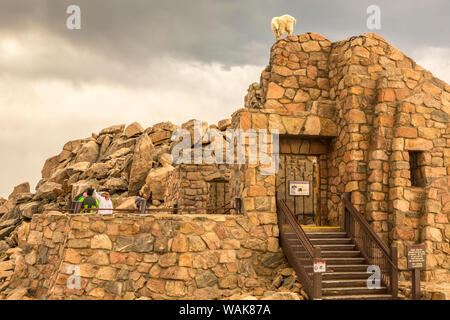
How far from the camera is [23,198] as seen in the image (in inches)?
873

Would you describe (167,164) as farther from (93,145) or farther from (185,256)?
(185,256)

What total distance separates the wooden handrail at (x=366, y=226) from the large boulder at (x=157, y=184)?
34.1 ft

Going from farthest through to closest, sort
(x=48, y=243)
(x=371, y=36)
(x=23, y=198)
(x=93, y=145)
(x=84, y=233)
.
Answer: (x=93, y=145)
(x=23, y=198)
(x=371, y=36)
(x=48, y=243)
(x=84, y=233)

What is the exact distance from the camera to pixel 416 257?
8367 millimetres

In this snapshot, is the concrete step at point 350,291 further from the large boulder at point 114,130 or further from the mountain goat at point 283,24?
the large boulder at point 114,130

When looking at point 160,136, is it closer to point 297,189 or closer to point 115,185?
point 115,185

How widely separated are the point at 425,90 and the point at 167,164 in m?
12.6

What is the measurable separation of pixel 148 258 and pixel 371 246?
4984 mm

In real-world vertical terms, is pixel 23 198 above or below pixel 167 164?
below

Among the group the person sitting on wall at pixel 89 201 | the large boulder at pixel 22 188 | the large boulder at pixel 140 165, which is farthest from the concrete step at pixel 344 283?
the large boulder at pixel 22 188

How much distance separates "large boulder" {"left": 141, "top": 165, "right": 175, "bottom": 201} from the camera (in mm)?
18750

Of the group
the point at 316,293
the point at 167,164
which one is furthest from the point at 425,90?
the point at 167,164

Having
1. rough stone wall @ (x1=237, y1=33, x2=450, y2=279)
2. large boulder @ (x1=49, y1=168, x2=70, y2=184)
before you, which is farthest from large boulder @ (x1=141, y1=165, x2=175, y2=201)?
rough stone wall @ (x1=237, y1=33, x2=450, y2=279)

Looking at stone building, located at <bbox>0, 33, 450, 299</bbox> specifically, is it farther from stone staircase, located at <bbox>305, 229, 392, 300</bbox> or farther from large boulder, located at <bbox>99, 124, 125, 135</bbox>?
large boulder, located at <bbox>99, 124, 125, 135</bbox>
